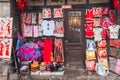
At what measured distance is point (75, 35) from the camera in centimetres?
1197

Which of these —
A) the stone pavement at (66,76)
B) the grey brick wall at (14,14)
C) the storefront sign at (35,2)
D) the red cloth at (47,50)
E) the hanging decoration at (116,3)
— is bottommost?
the stone pavement at (66,76)

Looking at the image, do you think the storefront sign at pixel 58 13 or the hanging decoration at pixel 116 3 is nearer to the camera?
the hanging decoration at pixel 116 3

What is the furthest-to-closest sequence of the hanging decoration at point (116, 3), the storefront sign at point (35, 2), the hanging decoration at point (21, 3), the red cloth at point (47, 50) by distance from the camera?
the storefront sign at point (35, 2)
the red cloth at point (47, 50)
the hanging decoration at point (21, 3)
the hanging decoration at point (116, 3)

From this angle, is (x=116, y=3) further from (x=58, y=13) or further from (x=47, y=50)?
(x=47, y=50)

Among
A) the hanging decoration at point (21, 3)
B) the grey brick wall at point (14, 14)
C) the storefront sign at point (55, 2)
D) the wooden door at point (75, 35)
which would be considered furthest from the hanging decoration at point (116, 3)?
the grey brick wall at point (14, 14)

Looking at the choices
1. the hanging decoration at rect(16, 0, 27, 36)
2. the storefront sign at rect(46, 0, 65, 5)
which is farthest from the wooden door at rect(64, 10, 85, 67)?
the hanging decoration at rect(16, 0, 27, 36)

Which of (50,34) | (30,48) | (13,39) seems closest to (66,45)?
(50,34)

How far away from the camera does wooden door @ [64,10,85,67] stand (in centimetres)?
1195

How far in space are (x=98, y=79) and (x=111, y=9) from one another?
3.18 metres

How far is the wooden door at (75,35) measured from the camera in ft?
39.2

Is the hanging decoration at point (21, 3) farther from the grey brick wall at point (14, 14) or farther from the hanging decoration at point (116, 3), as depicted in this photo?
the hanging decoration at point (116, 3)

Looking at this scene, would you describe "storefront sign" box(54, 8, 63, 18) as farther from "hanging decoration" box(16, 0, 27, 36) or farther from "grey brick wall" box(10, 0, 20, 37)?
"grey brick wall" box(10, 0, 20, 37)

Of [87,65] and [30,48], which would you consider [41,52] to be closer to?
[30,48]

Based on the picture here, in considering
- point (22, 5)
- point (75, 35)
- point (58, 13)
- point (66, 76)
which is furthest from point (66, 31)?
point (22, 5)
